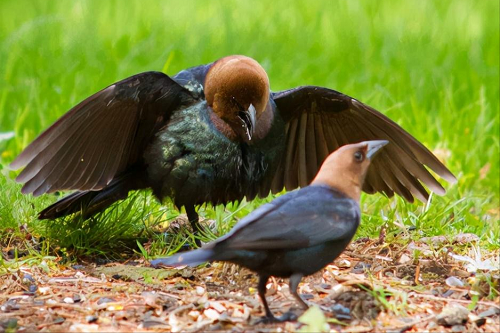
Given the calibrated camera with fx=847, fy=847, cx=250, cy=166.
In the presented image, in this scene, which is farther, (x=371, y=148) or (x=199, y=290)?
(x=199, y=290)

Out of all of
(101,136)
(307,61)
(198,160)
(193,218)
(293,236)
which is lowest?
(193,218)

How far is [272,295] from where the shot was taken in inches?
151

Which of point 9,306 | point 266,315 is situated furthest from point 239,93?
point 9,306

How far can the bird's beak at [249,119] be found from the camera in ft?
14.6

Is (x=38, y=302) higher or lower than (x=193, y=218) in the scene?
lower

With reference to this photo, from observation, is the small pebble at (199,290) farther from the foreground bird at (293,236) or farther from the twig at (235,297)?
the foreground bird at (293,236)

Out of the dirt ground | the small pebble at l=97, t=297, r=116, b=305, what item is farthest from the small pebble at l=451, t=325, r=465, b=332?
the small pebble at l=97, t=297, r=116, b=305

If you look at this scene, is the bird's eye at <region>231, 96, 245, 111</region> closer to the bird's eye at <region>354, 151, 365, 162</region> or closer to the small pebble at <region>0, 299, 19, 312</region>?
the bird's eye at <region>354, 151, 365, 162</region>

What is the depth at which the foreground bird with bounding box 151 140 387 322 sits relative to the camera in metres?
3.29

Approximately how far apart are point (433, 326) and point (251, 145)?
156 cm

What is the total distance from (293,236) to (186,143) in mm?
1365

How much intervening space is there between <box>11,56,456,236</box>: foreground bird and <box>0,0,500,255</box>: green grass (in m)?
0.22

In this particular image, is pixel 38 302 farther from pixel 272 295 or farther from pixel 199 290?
pixel 272 295

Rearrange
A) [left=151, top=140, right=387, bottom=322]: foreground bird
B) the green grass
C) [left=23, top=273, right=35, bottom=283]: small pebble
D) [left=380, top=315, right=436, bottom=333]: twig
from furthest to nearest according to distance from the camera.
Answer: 1. the green grass
2. [left=23, top=273, right=35, bottom=283]: small pebble
3. [left=380, top=315, right=436, bottom=333]: twig
4. [left=151, top=140, right=387, bottom=322]: foreground bird
